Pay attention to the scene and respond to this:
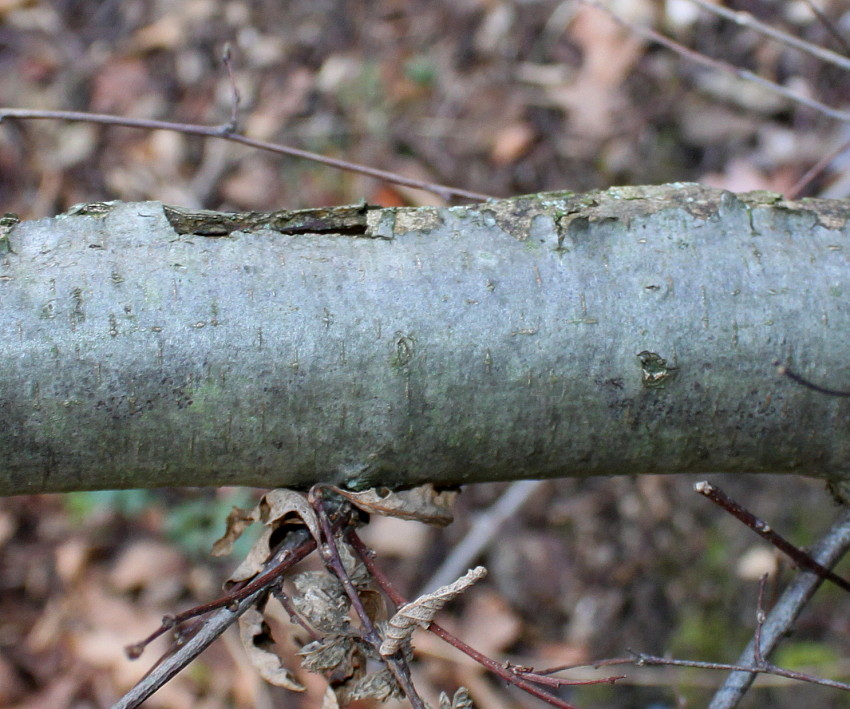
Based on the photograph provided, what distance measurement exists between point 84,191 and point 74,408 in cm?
268

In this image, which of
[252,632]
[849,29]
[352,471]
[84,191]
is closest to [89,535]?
[84,191]

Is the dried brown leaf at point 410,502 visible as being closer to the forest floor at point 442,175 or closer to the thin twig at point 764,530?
the thin twig at point 764,530

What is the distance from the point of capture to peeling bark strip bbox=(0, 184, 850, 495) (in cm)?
85

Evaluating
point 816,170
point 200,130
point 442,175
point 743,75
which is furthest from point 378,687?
point 442,175

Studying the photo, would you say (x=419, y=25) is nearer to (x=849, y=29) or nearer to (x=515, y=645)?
(x=849, y=29)

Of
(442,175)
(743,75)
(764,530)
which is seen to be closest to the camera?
(764,530)

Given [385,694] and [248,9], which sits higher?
[248,9]

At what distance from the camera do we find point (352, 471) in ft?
3.04

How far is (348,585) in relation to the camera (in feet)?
3.00

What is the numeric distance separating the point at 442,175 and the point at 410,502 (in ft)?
7.38

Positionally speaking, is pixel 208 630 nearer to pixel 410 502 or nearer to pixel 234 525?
pixel 234 525

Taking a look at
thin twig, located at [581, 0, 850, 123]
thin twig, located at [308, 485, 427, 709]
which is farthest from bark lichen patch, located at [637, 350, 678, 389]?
thin twig, located at [581, 0, 850, 123]

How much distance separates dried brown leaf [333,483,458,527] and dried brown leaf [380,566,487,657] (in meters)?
0.10

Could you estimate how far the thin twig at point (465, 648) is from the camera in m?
0.88
